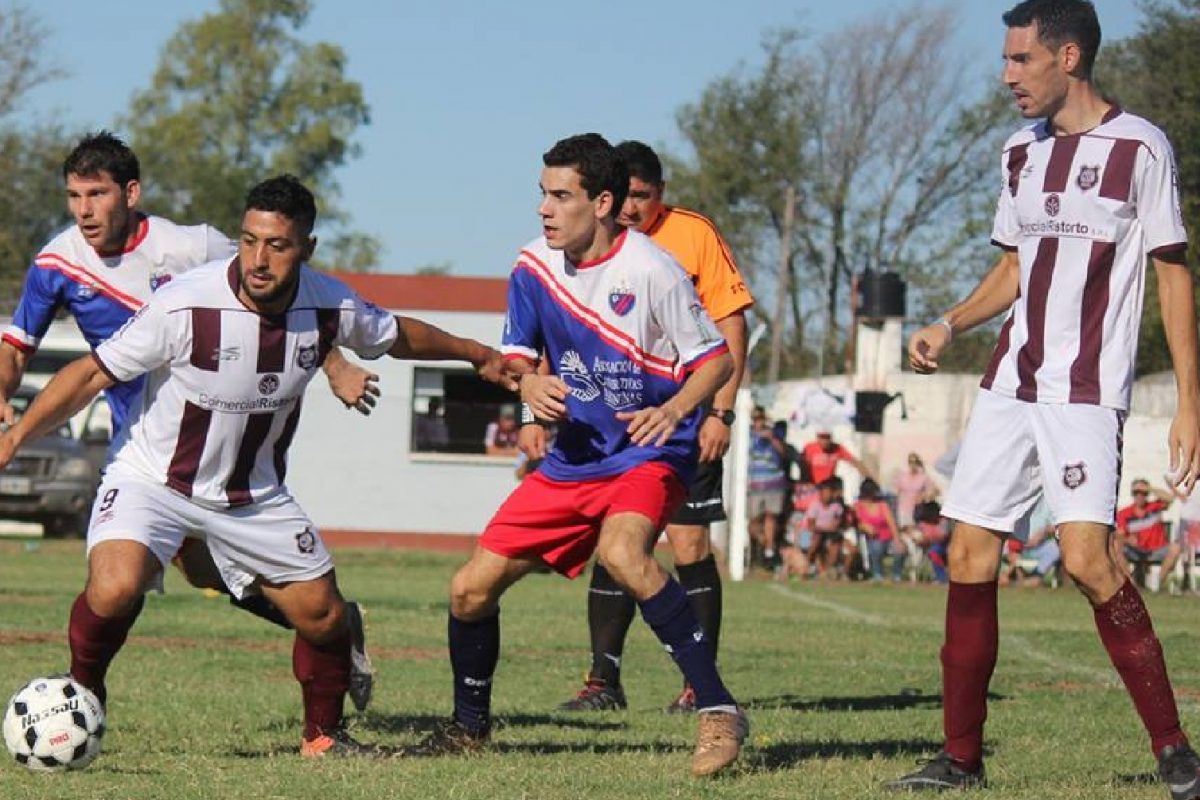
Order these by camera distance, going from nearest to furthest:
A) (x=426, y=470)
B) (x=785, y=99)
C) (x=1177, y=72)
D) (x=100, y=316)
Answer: (x=100, y=316) → (x=426, y=470) → (x=1177, y=72) → (x=785, y=99)

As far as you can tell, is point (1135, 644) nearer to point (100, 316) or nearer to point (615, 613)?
point (615, 613)

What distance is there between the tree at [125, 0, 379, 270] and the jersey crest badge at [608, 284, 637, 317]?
62.9m

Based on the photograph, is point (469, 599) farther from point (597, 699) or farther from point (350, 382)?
point (597, 699)

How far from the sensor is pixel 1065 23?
21.7 ft

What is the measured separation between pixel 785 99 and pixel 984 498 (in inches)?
2048

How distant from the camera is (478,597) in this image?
759 centimetres

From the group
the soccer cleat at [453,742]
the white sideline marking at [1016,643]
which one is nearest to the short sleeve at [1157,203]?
the soccer cleat at [453,742]

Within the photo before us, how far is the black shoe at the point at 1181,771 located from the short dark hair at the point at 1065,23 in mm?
2094

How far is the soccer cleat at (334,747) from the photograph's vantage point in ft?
24.6

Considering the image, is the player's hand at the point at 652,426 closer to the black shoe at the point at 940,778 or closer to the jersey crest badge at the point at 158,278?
the black shoe at the point at 940,778

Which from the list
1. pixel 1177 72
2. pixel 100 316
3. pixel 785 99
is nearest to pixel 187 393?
pixel 100 316

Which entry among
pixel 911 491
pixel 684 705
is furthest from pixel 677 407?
pixel 911 491

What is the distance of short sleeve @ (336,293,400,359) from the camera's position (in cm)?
755

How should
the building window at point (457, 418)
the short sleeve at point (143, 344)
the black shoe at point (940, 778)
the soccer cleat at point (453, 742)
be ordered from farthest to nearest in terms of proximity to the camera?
the building window at point (457, 418) → the soccer cleat at point (453, 742) → the short sleeve at point (143, 344) → the black shoe at point (940, 778)
